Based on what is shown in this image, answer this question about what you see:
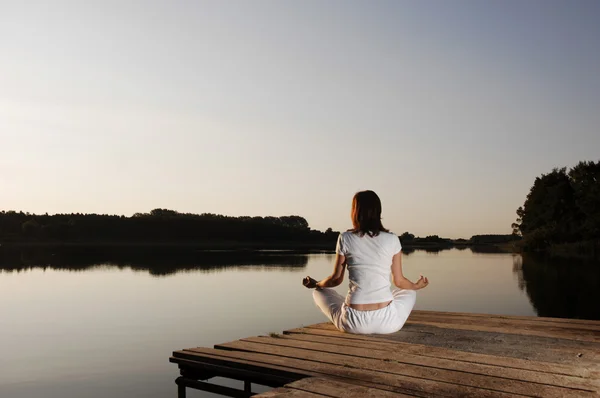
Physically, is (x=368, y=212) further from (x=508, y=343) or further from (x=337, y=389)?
(x=337, y=389)

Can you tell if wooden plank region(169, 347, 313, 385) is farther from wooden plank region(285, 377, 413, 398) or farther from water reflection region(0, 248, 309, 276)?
water reflection region(0, 248, 309, 276)

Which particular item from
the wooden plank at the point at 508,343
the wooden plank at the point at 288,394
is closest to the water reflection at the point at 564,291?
the wooden plank at the point at 508,343

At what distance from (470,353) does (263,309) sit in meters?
14.6

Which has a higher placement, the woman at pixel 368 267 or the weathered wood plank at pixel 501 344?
the woman at pixel 368 267

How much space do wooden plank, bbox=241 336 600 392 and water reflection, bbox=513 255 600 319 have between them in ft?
46.6

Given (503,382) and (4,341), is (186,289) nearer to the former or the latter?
(4,341)

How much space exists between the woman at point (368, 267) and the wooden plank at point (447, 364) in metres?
0.54

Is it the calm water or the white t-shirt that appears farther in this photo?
the calm water

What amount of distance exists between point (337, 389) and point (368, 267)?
6.30ft

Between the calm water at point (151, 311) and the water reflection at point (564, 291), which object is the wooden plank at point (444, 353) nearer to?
the calm water at point (151, 311)

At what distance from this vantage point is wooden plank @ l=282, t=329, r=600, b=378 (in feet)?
14.4

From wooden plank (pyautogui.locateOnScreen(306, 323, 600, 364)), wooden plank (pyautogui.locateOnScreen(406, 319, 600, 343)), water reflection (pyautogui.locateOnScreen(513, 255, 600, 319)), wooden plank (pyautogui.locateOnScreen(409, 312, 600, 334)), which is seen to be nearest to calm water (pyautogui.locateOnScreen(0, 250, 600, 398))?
water reflection (pyautogui.locateOnScreen(513, 255, 600, 319))

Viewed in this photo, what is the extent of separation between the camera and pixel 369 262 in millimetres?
5648

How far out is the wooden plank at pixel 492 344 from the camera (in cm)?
481
